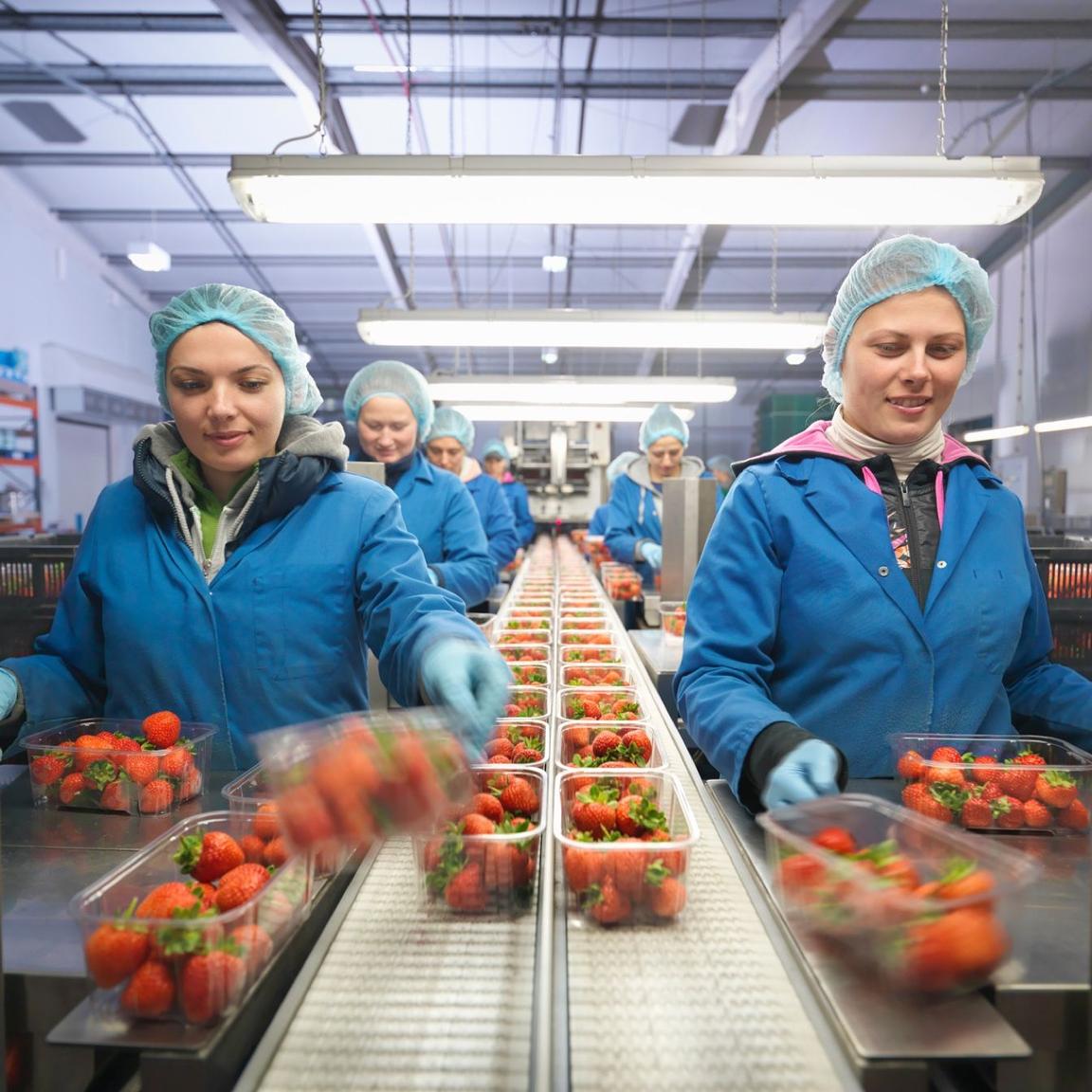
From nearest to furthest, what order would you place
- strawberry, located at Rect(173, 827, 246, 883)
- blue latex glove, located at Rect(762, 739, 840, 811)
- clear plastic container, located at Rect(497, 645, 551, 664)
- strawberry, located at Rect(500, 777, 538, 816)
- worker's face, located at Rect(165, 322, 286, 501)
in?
1. strawberry, located at Rect(173, 827, 246, 883)
2. blue latex glove, located at Rect(762, 739, 840, 811)
3. strawberry, located at Rect(500, 777, 538, 816)
4. worker's face, located at Rect(165, 322, 286, 501)
5. clear plastic container, located at Rect(497, 645, 551, 664)

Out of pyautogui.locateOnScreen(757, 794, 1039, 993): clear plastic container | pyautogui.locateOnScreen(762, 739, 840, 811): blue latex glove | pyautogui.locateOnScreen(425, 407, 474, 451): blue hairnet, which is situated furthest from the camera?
pyautogui.locateOnScreen(425, 407, 474, 451): blue hairnet

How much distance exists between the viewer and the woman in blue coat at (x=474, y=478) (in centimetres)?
519

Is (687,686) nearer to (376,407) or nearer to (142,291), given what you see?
(376,407)

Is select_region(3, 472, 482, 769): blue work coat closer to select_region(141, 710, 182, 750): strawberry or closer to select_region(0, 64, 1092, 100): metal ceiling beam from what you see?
select_region(141, 710, 182, 750): strawberry

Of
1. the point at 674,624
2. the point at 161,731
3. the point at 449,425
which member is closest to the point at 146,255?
the point at 449,425

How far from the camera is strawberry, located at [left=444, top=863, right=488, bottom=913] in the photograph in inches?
42.6

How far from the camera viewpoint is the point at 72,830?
4.33ft

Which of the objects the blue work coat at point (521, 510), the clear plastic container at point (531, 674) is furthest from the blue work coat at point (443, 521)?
the blue work coat at point (521, 510)

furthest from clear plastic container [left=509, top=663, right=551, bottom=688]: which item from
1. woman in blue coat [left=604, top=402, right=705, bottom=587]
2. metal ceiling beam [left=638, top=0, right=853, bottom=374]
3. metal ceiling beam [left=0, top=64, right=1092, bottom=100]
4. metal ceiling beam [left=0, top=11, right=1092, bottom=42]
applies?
metal ceiling beam [left=0, top=64, right=1092, bottom=100]

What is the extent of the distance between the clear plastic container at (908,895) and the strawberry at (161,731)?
40.6 inches

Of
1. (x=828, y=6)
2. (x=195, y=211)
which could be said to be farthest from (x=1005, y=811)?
(x=195, y=211)

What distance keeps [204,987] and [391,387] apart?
2905mm

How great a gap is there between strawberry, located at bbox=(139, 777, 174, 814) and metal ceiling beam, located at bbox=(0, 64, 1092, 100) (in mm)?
5646

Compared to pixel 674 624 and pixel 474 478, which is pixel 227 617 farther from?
pixel 474 478
